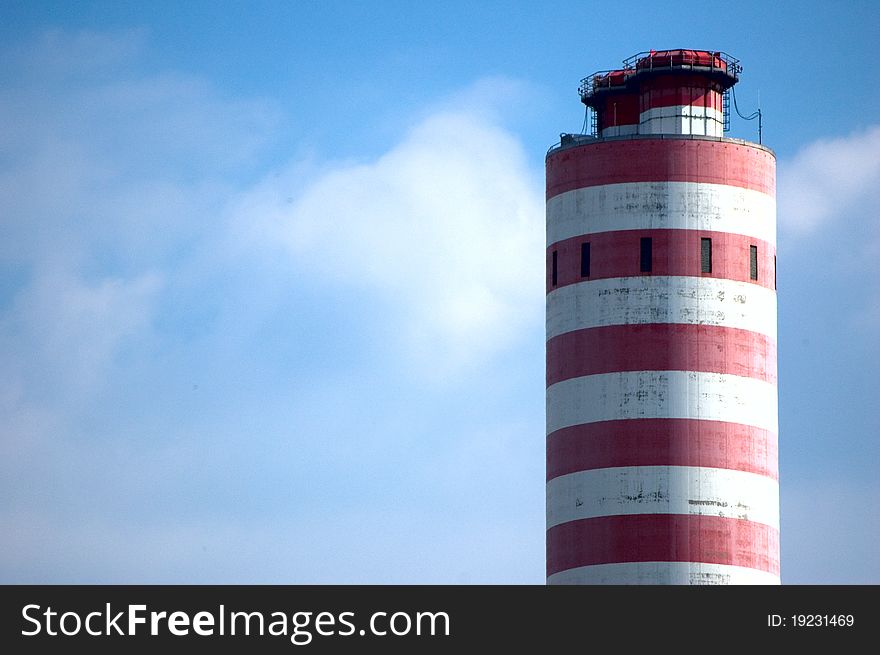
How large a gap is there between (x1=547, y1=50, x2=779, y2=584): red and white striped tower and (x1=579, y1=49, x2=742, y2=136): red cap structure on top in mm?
217

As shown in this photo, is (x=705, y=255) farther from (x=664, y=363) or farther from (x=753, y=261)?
(x=664, y=363)

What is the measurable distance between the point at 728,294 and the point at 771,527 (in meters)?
8.30

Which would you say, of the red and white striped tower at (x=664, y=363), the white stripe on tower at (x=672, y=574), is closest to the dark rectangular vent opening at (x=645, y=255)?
the red and white striped tower at (x=664, y=363)

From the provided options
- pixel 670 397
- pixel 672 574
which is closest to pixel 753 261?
pixel 670 397

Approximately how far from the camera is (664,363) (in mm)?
84938

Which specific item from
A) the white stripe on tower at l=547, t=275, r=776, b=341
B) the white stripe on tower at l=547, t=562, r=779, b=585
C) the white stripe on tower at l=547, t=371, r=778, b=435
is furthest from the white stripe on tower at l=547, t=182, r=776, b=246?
the white stripe on tower at l=547, t=562, r=779, b=585

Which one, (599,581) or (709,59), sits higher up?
(709,59)

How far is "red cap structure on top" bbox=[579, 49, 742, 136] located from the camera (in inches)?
3474

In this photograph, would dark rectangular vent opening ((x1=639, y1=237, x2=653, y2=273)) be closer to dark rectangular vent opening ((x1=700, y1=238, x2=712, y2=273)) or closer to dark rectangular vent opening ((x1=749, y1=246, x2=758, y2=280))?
dark rectangular vent opening ((x1=700, y1=238, x2=712, y2=273))

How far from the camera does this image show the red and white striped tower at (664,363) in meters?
84.2

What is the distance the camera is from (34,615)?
5731 centimetres

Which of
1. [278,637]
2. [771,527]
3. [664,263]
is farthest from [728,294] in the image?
[278,637]

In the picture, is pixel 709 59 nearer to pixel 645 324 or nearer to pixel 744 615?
pixel 645 324

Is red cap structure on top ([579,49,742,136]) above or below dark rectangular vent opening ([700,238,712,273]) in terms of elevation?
above
